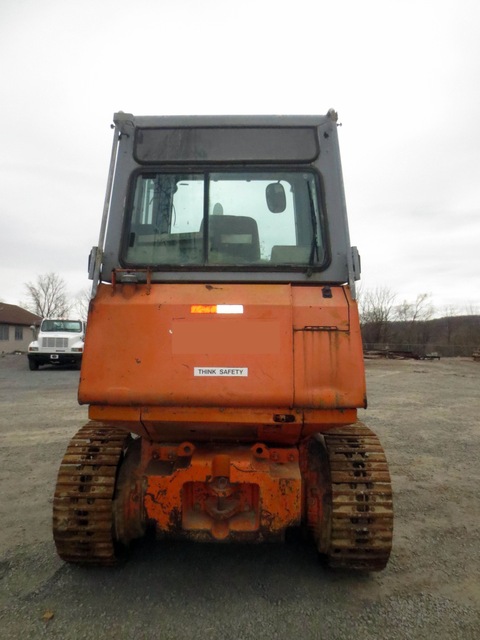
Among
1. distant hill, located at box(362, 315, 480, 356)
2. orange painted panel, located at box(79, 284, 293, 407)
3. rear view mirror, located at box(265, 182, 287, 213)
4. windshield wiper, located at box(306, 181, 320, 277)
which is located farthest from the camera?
distant hill, located at box(362, 315, 480, 356)

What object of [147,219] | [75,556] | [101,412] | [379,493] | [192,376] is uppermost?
[147,219]

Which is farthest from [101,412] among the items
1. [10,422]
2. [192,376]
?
[10,422]

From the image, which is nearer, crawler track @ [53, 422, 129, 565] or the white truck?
crawler track @ [53, 422, 129, 565]

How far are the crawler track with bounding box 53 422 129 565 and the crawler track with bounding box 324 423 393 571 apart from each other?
1.38 m

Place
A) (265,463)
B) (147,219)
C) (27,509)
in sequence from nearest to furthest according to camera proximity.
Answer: (265,463)
(147,219)
(27,509)

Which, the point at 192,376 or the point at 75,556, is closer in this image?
the point at 192,376

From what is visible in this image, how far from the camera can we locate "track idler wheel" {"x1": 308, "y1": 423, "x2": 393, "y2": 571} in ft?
9.16

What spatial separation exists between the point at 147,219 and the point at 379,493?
229 cm

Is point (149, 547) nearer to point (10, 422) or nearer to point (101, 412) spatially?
point (101, 412)

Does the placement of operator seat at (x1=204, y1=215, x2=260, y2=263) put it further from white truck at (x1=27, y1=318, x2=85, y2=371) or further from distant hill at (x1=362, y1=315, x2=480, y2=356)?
distant hill at (x1=362, y1=315, x2=480, y2=356)

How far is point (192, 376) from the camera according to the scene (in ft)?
8.77

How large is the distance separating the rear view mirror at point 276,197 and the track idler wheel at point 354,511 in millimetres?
1656

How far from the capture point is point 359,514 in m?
2.78

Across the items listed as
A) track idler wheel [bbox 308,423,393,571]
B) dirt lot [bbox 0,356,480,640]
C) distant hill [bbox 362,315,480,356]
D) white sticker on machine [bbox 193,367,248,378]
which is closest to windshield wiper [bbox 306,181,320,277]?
white sticker on machine [bbox 193,367,248,378]
